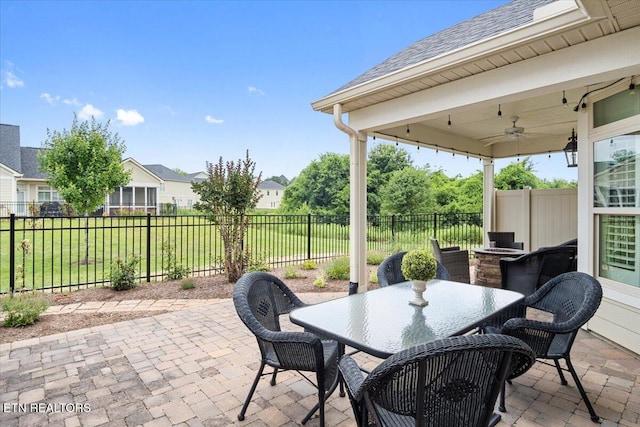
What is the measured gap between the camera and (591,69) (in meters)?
2.76

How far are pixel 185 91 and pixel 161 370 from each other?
2238 cm

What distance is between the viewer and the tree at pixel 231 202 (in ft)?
19.8

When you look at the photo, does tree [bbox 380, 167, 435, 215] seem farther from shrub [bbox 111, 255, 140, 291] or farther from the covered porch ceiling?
shrub [bbox 111, 255, 140, 291]

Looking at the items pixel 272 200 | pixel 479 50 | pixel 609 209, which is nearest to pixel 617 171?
pixel 609 209

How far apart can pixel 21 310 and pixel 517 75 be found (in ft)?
19.2

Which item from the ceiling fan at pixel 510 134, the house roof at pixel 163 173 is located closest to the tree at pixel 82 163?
the ceiling fan at pixel 510 134

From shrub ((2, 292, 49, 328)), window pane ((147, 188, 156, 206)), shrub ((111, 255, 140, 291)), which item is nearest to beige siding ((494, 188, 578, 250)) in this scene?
shrub ((111, 255, 140, 291))

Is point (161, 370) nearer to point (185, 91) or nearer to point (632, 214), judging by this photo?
point (632, 214)

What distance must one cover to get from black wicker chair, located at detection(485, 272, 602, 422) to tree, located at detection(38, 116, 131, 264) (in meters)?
8.71

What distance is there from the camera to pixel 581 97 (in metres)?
3.79

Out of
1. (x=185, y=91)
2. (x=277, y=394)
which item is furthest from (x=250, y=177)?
(x=185, y=91)

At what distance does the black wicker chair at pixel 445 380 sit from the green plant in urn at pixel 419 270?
99cm

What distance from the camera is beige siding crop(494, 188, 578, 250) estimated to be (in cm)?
688

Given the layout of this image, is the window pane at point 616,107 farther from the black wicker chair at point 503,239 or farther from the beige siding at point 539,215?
the beige siding at point 539,215
